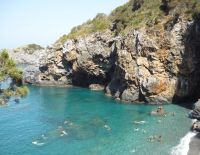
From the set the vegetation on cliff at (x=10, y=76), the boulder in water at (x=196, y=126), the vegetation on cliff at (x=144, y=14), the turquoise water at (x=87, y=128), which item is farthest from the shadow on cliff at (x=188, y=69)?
the vegetation on cliff at (x=10, y=76)

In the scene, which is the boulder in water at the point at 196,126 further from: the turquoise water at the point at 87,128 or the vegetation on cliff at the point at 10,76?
the vegetation on cliff at the point at 10,76

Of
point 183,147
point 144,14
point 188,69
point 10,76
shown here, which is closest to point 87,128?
point 183,147

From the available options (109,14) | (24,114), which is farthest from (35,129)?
(109,14)

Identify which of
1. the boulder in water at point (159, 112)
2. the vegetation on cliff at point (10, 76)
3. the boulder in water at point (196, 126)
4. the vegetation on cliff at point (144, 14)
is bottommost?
the boulder in water at point (196, 126)

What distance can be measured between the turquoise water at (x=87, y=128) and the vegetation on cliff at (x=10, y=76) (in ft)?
42.0

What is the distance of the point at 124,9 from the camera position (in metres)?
111

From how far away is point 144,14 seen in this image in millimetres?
94125

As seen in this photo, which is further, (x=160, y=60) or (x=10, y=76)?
(x=160, y=60)

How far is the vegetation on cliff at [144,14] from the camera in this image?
3209 inches

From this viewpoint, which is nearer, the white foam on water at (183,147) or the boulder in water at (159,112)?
the white foam on water at (183,147)

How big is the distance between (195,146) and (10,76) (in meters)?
30.4

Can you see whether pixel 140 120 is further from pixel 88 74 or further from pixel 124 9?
pixel 124 9

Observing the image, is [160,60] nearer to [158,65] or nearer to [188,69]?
[158,65]

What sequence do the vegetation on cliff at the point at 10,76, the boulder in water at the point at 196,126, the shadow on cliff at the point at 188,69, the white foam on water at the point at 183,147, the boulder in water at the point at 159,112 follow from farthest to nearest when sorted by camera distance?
1. the shadow on cliff at the point at 188,69
2. the boulder in water at the point at 159,112
3. the boulder in water at the point at 196,126
4. the white foam on water at the point at 183,147
5. the vegetation on cliff at the point at 10,76
